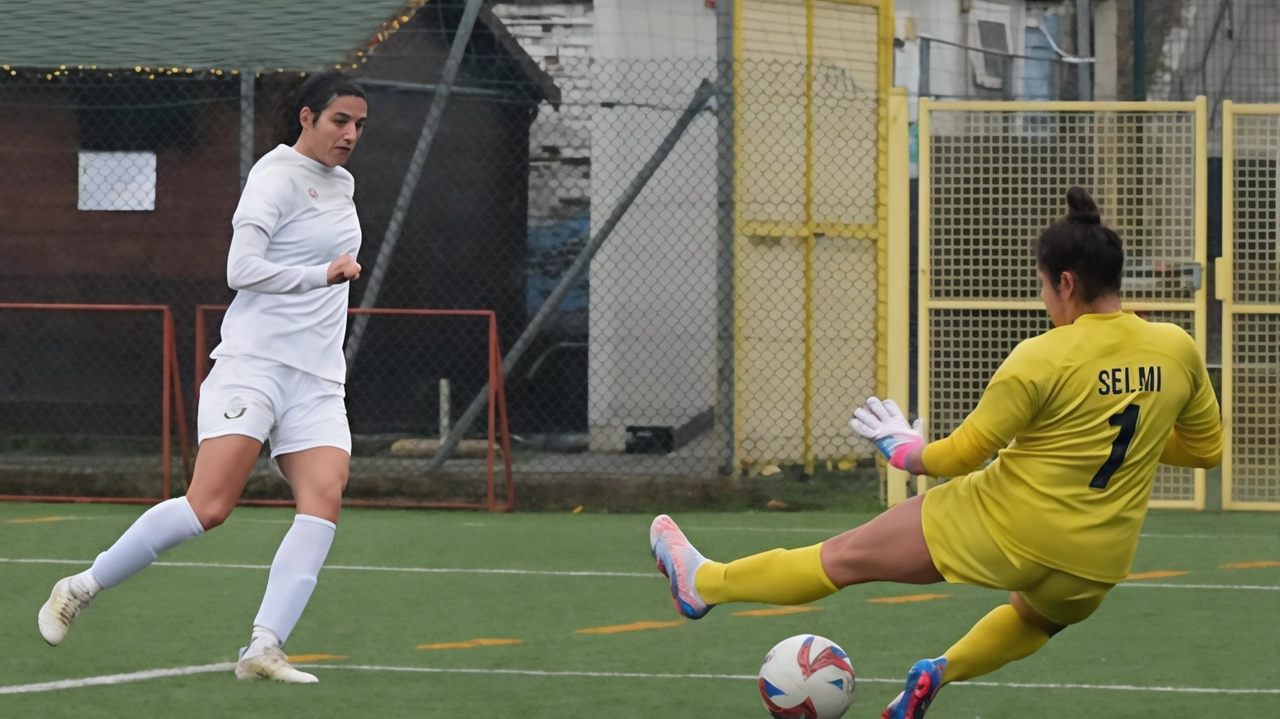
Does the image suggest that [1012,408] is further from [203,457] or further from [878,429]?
[203,457]

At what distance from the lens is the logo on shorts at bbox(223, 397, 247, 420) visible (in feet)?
19.1

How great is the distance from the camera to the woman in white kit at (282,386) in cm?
583

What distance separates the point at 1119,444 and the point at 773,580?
1.04 meters

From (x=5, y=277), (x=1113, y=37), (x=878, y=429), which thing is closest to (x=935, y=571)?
(x=878, y=429)

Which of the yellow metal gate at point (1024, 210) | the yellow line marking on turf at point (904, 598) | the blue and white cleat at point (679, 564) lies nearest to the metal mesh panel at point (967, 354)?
the yellow metal gate at point (1024, 210)

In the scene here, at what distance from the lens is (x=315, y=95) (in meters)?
5.98

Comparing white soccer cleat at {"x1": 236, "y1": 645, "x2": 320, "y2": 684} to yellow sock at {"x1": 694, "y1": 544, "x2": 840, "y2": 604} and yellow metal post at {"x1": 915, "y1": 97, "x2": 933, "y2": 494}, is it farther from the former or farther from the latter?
yellow metal post at {"x1": 915, "y1": 97, "x2": 933, "y2": 494}

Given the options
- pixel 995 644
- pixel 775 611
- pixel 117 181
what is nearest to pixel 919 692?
pixel 995 644

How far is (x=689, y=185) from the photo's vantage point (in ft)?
42.2

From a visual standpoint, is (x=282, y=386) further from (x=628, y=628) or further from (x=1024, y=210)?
(x=1024, y=210)

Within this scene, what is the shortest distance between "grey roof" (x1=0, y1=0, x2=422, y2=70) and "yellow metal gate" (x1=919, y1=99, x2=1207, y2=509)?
453cm

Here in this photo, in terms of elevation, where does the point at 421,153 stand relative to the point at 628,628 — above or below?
above

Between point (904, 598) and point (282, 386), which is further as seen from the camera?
point (904, 598)

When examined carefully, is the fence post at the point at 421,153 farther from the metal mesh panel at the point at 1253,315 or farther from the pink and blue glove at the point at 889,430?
the pink and blue glove at the point at 889,430
